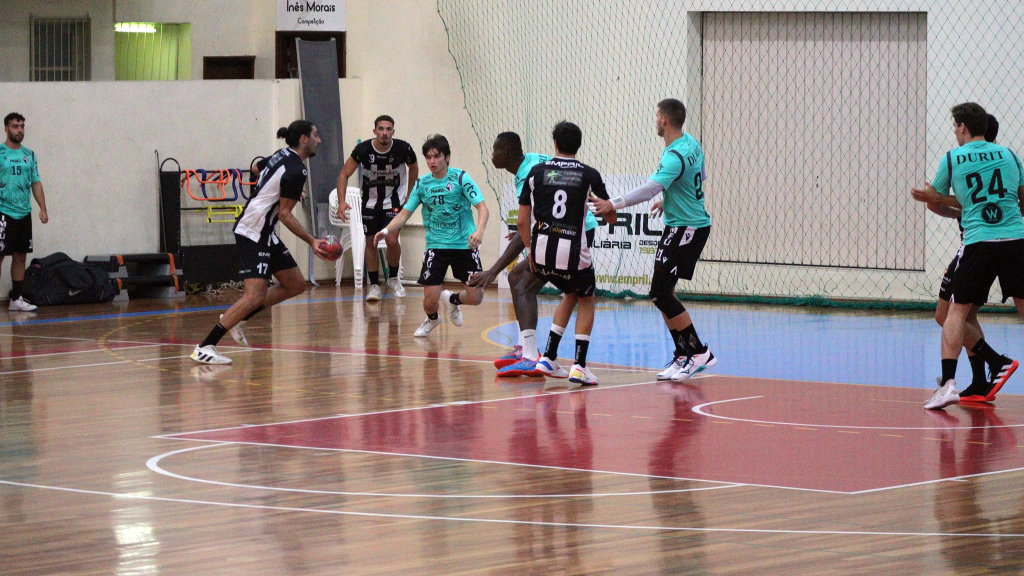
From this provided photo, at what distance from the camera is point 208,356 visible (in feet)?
37.4

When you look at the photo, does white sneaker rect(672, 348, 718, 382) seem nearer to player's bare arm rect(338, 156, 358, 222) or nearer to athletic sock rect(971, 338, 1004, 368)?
athletic sock rect(971, 338, 1004, 368)

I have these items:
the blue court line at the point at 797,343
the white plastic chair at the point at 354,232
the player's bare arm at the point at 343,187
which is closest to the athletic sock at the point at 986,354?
the blue court line at the point at 797,343

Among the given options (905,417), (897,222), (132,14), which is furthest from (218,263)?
(905,417)

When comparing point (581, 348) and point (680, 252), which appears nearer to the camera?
point (581, 348)

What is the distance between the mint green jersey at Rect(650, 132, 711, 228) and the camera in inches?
400

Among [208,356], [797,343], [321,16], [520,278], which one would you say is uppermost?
[321,16]

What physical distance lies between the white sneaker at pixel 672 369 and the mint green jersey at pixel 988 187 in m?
2.52

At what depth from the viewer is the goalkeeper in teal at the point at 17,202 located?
53.7 ft

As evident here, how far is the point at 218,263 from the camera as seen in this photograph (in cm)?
1908

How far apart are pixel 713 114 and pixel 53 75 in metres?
12.7

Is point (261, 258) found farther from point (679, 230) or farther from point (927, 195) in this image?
point (927, 195)

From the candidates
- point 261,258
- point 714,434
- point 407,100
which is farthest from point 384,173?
point 714,434

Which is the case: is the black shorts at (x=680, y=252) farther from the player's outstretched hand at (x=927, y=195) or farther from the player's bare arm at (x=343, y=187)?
the player's bare arm at (x=343, y=187)

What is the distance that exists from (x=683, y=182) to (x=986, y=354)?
2548 millimetres
